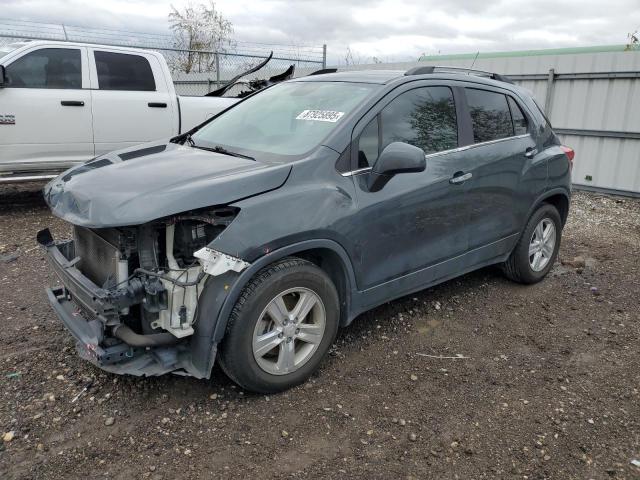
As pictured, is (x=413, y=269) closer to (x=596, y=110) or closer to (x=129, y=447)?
(x=129, y=447)

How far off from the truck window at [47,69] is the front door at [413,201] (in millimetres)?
5095

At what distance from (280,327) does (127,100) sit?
5.42m

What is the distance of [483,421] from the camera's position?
3061 millimetres

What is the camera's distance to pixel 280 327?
309 cm

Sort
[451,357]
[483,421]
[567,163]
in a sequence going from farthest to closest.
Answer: [567,163], [451,357], [483,421]

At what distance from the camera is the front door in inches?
136

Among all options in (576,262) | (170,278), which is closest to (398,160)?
(170,278)

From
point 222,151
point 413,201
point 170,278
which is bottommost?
point 170,278

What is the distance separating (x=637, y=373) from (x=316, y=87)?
2.96 meters

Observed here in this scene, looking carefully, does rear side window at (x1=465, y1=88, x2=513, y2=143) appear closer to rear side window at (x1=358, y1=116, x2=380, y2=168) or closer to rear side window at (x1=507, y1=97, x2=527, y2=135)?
rear side window at (x1=507, y1=97, x2=527, y2=135)

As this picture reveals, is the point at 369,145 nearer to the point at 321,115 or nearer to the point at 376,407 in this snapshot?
the point at 321,115

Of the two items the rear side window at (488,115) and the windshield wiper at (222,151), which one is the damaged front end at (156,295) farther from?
the rear side window at (488,115)

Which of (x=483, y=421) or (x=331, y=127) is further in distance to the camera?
(x=331, y=127)

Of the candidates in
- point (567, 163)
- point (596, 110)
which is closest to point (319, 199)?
point (567, 163)
